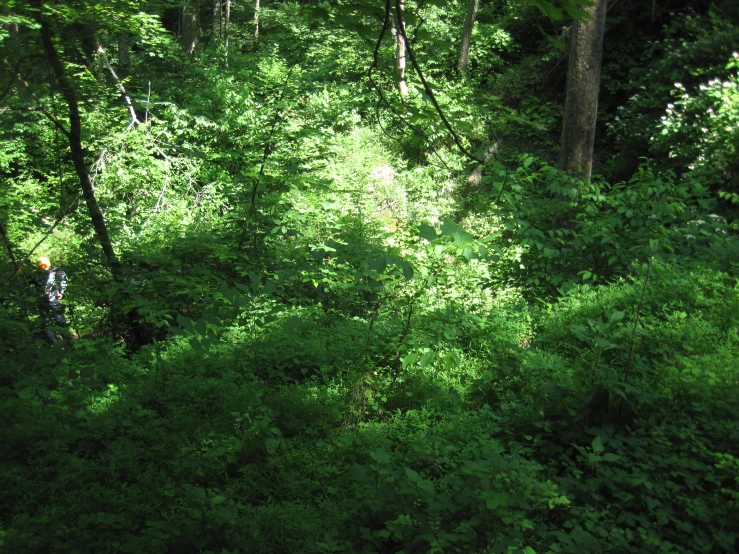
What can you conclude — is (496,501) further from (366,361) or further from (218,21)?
(218,21)

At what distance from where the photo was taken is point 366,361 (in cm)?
401

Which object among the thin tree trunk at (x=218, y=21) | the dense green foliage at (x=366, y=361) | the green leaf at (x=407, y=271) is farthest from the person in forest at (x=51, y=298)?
the thin tree trunk at (x=218, y=21)

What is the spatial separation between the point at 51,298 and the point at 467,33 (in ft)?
39.4

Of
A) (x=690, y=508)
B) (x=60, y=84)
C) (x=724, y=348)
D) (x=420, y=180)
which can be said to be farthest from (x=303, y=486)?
(x=420, y=180)

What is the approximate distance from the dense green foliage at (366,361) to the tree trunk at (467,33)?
645 cm

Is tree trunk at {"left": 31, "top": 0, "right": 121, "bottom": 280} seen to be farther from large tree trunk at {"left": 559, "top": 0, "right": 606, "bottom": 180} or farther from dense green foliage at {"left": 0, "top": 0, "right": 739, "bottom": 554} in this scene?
large tree trunk at {"left": 559, "top": 0, "right": 606, "bottom": 180}

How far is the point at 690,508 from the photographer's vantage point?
102 inches

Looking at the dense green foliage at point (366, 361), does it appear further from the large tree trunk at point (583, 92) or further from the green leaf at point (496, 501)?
the large tree trunk at point (583, 92)

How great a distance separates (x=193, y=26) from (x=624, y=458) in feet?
54.6

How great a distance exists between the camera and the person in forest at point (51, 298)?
497 centimetres

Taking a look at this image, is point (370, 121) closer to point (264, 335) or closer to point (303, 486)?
point (264, 335)

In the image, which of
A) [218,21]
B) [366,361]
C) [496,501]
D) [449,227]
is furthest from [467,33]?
[496,501]

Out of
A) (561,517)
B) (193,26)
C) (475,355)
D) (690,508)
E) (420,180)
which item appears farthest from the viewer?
(193,26)

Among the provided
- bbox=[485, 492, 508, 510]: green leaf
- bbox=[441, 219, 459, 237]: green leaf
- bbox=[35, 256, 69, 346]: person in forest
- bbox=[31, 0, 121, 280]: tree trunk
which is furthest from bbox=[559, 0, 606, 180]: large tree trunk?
bbox=[35, 256, 69, 346]: person in forest
